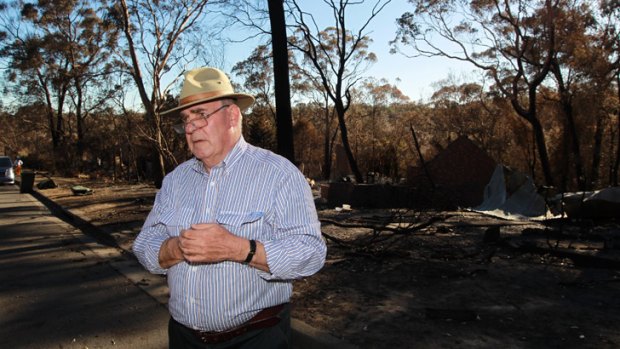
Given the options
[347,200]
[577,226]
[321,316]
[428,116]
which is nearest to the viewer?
[321,316]

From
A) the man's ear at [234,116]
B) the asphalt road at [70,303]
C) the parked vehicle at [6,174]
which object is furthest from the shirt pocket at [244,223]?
the parked vehicle at [6,174]

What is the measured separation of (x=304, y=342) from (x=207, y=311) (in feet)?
7.34

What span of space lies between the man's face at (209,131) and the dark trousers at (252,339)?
2.51ft

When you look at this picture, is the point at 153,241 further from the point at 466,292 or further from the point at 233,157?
the point at 466,292

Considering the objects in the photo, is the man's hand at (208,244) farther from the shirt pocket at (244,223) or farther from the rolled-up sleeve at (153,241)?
the rolled-up sleeve at (153,241)

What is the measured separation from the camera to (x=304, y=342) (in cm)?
425

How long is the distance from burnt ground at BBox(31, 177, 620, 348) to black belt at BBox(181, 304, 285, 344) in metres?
2.01

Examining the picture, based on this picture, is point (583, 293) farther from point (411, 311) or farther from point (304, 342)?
point (304, 342)

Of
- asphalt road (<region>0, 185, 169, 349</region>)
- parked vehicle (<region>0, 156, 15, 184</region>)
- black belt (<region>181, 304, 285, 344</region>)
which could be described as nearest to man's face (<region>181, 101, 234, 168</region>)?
black belt (<region>181, 304, 285, 344</region>)

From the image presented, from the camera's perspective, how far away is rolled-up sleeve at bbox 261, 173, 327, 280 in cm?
208

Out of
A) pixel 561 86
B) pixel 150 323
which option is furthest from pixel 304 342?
pixel 561 86

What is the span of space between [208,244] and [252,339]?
0.55 m

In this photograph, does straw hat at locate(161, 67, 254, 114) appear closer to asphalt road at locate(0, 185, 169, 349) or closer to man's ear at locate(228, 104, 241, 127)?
man's ear at locate(228, 104, 241, 127)

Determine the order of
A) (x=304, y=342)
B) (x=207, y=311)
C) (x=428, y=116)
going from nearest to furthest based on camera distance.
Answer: (x=207, y=311), (x=304, y=342), (x=428, y=116)
